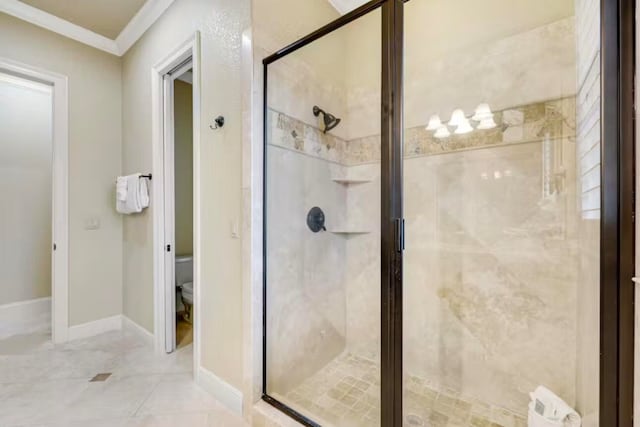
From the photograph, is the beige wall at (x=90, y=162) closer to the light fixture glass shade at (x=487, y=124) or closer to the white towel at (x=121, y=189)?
the white towel at (x=121, y=189)

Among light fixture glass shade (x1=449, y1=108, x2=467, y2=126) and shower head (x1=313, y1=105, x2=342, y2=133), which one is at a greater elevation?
shower head (x1=313, y1=105, x2=342, y2=133)

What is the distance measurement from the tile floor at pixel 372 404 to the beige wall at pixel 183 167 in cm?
229

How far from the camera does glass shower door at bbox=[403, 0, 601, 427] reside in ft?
4.62

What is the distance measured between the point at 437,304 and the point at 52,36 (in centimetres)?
371

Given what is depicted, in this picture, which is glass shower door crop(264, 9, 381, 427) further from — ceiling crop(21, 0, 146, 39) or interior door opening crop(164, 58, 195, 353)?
ceiling crop(21, 0, 146, 39)

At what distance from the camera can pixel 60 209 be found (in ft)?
8.06

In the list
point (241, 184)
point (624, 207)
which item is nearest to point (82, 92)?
point (241, 184)

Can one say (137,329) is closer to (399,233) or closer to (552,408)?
(399,233)

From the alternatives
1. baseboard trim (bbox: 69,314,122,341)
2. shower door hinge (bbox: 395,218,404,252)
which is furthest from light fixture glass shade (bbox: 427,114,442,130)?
baseboard trim (bbox: 69,314,122,341)

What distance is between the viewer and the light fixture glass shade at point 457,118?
69.5 inches

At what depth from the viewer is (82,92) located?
8.40 feet

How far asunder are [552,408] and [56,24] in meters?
4.28

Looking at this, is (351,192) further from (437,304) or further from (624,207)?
(624,207)

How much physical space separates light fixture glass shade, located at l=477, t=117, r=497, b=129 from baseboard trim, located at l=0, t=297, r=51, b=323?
449cm
